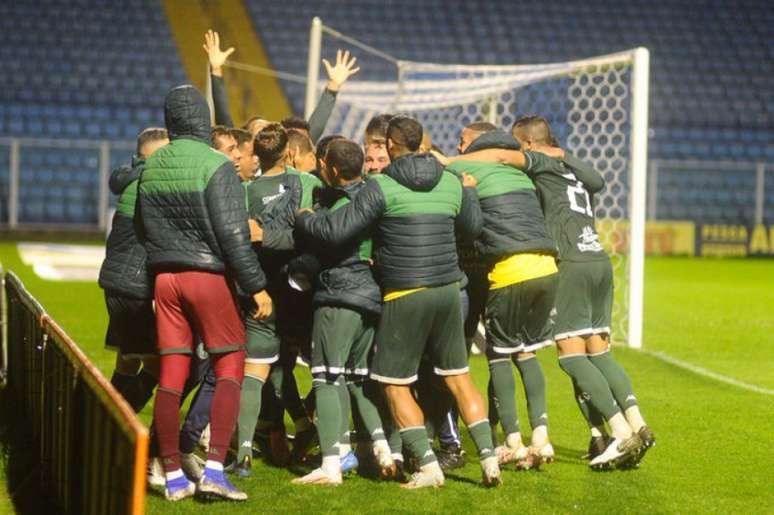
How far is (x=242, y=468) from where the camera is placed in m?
5.89

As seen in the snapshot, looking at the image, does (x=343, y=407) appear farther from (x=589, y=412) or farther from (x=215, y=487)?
(x=589, y=412)

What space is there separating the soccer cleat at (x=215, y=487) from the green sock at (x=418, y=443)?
796 mm

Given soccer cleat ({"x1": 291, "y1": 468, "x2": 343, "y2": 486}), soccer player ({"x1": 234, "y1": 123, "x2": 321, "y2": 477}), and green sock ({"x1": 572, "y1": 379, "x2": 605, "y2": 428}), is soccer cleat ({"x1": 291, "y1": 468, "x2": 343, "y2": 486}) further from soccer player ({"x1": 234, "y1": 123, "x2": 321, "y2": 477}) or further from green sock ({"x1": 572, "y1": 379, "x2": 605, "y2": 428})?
green sock ({"x1": 572, "y1": 379, "x2": 605, "y2": 428})

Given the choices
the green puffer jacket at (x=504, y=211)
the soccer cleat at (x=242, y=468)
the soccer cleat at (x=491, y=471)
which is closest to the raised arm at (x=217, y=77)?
the green puffer jacket at (x=504, y=211)

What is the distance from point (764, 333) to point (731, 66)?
19985mm

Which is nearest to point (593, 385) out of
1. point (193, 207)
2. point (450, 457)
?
point (450, 457)

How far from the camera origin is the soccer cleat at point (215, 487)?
5.21m

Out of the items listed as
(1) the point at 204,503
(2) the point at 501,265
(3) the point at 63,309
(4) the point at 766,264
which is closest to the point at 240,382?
(1) the point at 204,503

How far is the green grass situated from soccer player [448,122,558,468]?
0.97 ft

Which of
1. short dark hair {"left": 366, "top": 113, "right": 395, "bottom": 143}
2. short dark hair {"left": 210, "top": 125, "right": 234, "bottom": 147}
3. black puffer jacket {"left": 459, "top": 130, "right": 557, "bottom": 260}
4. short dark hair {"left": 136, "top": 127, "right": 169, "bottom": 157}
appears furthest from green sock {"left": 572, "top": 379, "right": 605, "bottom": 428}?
short dark hair {"left": 136, "top": 127, "right": 169, "bottom": 157}

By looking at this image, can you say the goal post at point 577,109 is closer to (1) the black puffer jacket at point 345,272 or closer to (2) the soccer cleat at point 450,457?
(2) the soccer cleat at point 450,457

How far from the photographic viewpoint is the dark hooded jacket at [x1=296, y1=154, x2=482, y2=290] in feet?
18.0

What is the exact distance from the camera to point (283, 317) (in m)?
6.07

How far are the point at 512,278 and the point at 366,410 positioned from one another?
94cm
